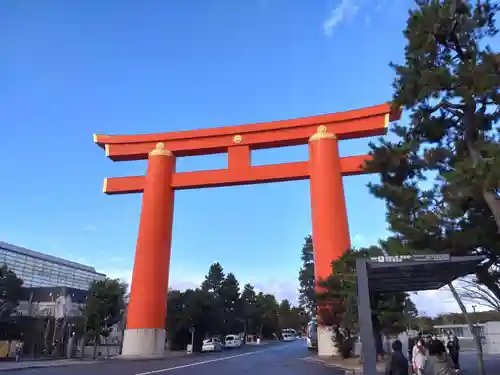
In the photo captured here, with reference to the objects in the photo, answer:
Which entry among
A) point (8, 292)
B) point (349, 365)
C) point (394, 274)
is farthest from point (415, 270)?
point (8, 292)

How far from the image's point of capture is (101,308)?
2905 cm

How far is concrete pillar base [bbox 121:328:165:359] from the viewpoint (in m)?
25.5

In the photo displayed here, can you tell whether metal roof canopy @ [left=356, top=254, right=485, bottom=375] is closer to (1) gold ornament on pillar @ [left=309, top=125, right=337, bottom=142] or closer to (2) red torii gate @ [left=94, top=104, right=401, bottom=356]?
(2) red torii gate @ [left=94, top=104, right=401, bottom=356]

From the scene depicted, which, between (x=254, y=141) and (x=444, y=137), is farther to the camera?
(x=254, y=141)

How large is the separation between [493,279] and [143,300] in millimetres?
19917

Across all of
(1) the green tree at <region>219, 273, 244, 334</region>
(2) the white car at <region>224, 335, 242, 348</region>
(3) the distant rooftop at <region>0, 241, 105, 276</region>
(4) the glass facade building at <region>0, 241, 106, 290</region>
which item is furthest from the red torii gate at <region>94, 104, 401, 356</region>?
(3) the distant rooftop at <region>0, 241, 105, 276</region>

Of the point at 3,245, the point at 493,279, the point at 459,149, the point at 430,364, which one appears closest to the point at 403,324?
the point at 493,279

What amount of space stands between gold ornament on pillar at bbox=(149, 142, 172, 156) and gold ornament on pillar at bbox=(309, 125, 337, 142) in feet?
29.4

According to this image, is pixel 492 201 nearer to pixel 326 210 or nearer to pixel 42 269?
pixel 326 210

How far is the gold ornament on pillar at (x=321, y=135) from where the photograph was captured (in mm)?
26328

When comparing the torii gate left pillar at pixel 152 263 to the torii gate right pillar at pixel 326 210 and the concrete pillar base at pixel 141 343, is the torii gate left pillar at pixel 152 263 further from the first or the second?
the torii gate right pillar at pixel 326 210

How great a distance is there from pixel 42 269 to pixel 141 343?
44.7 metres

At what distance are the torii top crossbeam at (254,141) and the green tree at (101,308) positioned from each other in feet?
20.9

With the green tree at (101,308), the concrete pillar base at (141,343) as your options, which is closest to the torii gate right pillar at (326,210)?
the concrete pillar base at (141,343)
